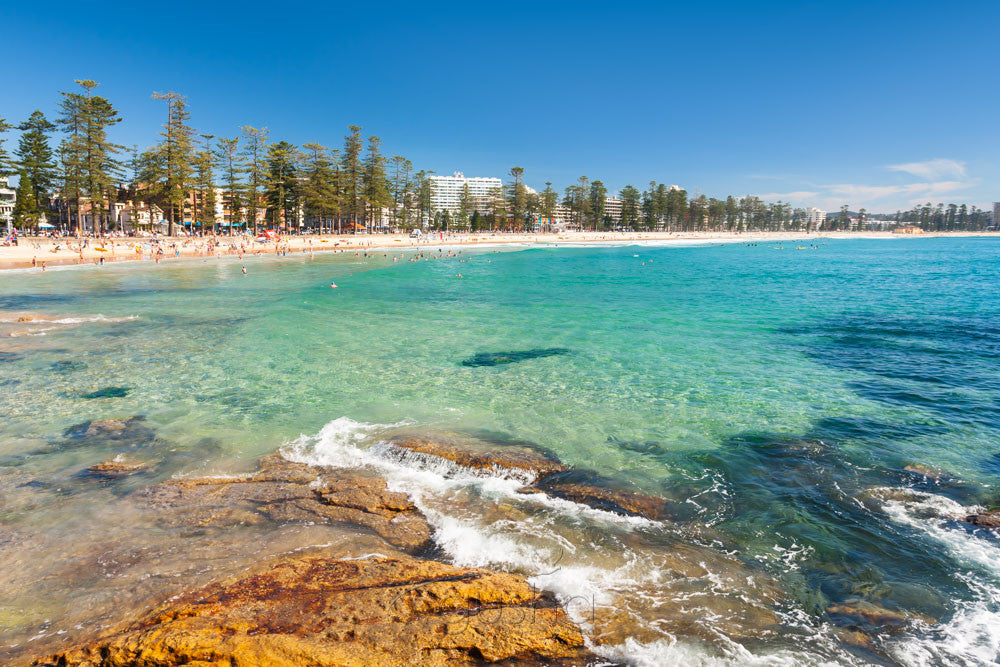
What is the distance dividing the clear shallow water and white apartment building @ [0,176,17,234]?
4190 centimetres

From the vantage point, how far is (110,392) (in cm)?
1044

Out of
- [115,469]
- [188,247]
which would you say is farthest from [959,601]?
[188,247]

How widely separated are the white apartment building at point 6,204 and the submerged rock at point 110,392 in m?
56.7

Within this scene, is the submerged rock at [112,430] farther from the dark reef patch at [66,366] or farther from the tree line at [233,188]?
the tree line at [233,188]

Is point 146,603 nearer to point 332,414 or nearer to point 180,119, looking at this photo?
point 332,414

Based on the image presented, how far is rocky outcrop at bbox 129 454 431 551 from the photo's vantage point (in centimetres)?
A: 553

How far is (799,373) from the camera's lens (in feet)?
40.8

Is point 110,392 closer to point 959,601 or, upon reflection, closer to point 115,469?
point 115,469

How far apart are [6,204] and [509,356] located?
73406 millimetres

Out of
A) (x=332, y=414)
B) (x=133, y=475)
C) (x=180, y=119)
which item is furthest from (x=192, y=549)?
(x=180, y=119)

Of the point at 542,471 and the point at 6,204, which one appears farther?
the point at 6,204

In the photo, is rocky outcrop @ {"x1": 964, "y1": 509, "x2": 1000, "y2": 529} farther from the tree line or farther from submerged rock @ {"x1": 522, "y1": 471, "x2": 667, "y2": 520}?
the tree line

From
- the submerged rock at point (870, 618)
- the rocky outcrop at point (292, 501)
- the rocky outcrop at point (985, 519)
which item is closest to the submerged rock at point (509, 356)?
the rocky outcrop at point (292, 501)

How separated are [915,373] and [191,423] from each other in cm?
1635
